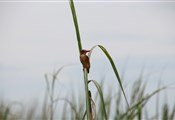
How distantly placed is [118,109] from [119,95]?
11cm

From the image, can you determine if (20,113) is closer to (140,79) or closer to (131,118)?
(140,79)

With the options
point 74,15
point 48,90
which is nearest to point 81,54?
point 74,15

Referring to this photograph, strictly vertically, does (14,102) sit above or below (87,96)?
above

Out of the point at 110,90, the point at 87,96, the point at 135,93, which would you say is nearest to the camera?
the point at 87,96

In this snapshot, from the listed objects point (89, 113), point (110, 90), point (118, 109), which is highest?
point (110, 90)

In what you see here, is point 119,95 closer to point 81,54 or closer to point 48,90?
point 48,90

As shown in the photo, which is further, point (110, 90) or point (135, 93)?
point (110, 90)

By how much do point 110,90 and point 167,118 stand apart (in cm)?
41

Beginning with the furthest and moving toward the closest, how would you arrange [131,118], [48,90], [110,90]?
[110,90] → [48,90] → [131,118]

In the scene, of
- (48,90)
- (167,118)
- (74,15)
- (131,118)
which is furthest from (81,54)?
(167,118)

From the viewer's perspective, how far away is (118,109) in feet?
6.86

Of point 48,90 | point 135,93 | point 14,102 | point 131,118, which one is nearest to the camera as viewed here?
Answer: point 131,118

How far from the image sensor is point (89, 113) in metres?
0.88

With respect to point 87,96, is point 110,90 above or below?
above
